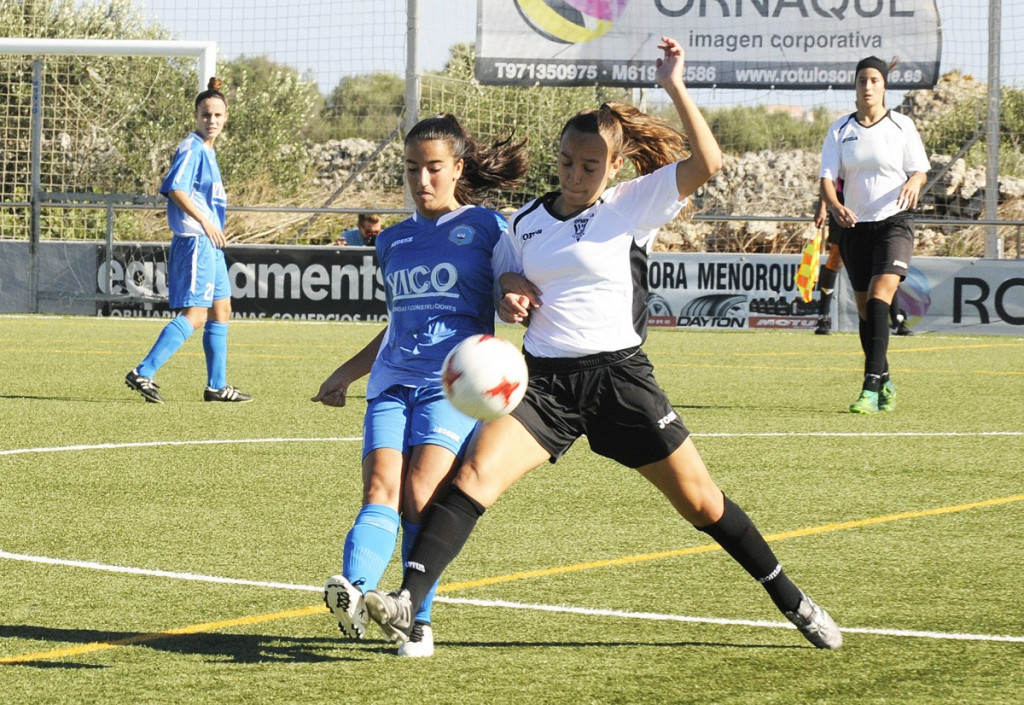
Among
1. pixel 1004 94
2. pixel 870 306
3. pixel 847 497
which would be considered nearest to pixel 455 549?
pixel 847 497

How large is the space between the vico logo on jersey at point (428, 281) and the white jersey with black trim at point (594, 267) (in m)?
0.22

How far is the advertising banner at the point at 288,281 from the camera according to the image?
19.6 meters

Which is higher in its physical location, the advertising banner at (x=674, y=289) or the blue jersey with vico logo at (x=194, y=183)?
the blue jersey with vico logo at (x=194, y=183)

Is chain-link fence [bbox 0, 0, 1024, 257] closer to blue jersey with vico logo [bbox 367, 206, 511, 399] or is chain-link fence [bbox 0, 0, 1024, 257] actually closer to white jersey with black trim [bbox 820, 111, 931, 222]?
white jersey with black trim [bbox 820, 111, 931, 222]

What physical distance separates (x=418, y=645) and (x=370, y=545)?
0.32 metres

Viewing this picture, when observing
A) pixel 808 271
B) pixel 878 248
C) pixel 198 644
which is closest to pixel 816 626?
pixel 198 644

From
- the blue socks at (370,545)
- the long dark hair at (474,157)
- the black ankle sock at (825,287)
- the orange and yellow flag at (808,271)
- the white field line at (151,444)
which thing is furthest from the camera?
the orange and yellow flag at (808,271)

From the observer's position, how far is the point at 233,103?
32.3 meters

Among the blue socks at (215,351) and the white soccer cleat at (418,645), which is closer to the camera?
the white soccer cleat at (418,645)

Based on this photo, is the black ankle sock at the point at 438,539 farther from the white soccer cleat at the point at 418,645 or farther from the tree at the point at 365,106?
the tree at the point at 365,106

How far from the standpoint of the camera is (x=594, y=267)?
4.58m

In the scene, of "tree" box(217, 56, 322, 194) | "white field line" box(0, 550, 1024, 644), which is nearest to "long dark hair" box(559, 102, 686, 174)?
"white field line" box(0, 550, 1024, 644)

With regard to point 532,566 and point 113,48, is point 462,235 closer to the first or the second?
point 532,566

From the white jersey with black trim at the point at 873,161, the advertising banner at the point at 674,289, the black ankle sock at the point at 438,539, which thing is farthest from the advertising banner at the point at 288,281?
the black ankle sock at the point at 438,539
